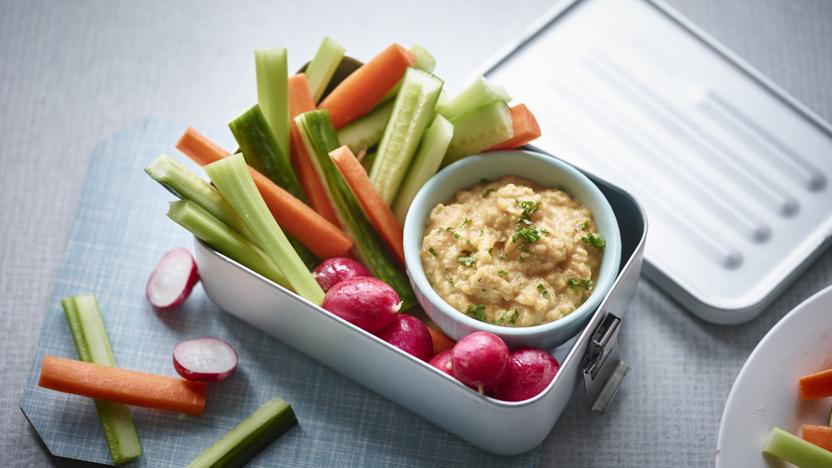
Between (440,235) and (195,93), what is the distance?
1122 millimetres

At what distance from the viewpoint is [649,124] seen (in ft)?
7.93

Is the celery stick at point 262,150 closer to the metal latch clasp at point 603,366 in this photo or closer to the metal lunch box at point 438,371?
the metal lunch box at point 438,371

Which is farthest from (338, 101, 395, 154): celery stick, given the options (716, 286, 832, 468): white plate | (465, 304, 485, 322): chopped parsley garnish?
(716, 286, 832, 468): white plate

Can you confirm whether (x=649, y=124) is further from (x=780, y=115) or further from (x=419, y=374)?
(x=419, y=374)

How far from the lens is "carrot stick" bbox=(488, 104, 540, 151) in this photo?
200 cm

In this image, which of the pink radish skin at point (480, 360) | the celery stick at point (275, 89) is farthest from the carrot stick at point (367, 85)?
the pink radish skin at point (480, 360)

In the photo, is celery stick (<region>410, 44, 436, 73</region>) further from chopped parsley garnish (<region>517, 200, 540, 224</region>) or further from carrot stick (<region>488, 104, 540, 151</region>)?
chopped parsley garnish (<region>517, 200, 540, 224</region>)

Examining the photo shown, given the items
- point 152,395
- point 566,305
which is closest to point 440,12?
point 566,305

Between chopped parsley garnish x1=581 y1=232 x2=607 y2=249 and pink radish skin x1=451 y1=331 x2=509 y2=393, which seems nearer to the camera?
pink radish skin x1=451 y1=331 x2=509 y2=393

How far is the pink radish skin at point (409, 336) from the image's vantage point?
1.87 m

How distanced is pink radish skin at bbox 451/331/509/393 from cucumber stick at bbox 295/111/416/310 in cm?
36

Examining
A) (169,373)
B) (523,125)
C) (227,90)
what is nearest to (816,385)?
(523,125)

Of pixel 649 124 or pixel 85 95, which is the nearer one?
pixel 649 124

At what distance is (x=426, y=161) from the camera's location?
2.04 meters
